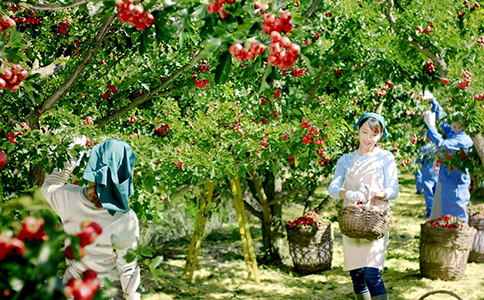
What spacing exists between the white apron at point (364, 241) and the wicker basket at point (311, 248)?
2289mm

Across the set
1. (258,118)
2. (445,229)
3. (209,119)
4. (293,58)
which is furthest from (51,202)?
(445,229)

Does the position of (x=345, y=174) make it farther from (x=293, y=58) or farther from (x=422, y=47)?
(x=293, y=58)

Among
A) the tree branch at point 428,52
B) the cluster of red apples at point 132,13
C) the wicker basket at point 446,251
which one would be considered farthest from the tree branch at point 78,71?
the wicker basket at point 446,251

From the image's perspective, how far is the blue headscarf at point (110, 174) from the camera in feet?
6.73

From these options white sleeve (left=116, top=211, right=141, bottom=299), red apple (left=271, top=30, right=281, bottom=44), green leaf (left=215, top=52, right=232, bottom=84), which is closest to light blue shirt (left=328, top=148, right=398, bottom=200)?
white sleeve (left=116, top=211, right=141, bottom=299)

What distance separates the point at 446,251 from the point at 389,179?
2.08 m

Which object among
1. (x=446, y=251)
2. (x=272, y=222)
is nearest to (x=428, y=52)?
(x=446, y=251)

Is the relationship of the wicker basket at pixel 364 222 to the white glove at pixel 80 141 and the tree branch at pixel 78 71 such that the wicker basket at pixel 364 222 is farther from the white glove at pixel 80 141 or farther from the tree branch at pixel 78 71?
the tree branch at pixel 78 71

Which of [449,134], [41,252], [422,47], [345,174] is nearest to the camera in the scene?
[41,252]

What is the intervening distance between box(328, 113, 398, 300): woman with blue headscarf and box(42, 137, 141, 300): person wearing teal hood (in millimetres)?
1623

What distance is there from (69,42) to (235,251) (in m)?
4.35

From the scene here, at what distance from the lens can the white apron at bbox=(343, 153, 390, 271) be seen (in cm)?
322

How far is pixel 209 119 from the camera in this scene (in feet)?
13.4

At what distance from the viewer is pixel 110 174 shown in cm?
208
